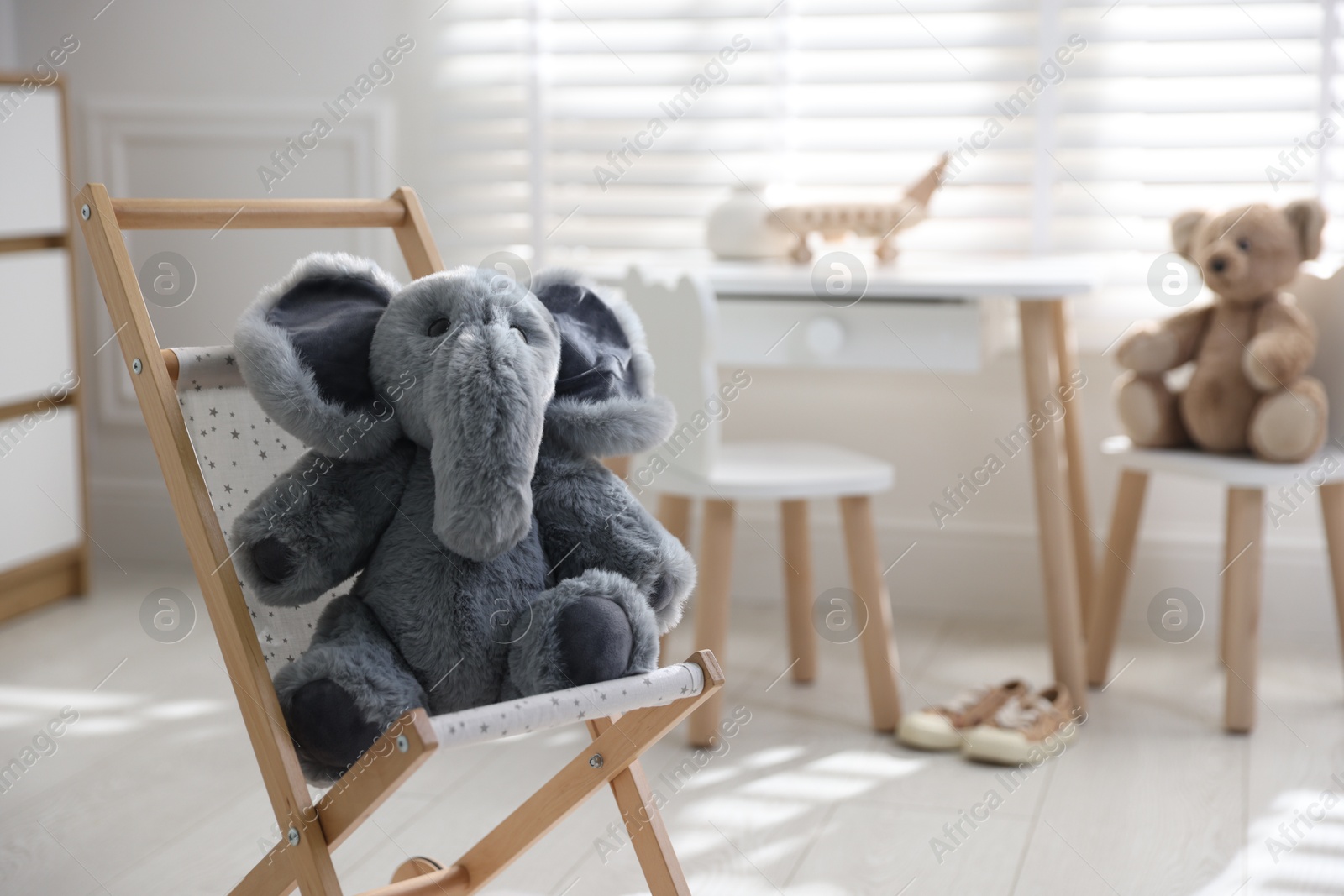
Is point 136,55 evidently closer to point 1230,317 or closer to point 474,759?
point 474,759

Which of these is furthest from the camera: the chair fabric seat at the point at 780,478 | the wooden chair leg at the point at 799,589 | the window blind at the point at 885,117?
the window blind at the point at 885,117

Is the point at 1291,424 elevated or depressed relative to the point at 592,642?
depressed

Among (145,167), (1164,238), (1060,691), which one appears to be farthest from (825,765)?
(145,167)

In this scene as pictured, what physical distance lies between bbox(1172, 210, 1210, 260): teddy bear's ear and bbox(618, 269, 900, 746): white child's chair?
24.1 inches

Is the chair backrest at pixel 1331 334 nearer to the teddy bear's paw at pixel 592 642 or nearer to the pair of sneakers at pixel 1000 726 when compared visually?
the pair of sneakers at pixel 1000 726

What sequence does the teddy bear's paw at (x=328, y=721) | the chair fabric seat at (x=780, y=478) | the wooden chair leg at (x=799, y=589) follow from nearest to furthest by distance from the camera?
the teddy bear's paw at (x=328, y=721) → the chair fabric seat at (x=780, y=478) → the wooden chair leg at (x=799, y=589)

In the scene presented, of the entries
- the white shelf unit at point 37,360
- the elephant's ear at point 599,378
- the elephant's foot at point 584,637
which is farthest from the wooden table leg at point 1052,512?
the white shelf unit at point 37,360

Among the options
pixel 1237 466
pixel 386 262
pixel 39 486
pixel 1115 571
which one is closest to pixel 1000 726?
pixel 1115 571

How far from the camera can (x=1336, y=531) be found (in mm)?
2082

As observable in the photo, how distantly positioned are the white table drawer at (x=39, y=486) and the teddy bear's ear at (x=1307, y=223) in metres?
2.21

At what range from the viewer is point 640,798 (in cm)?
125

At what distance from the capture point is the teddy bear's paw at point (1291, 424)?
6.34ft

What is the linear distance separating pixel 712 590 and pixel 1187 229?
96 centimetres

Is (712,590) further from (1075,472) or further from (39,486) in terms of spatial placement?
(39,486)
